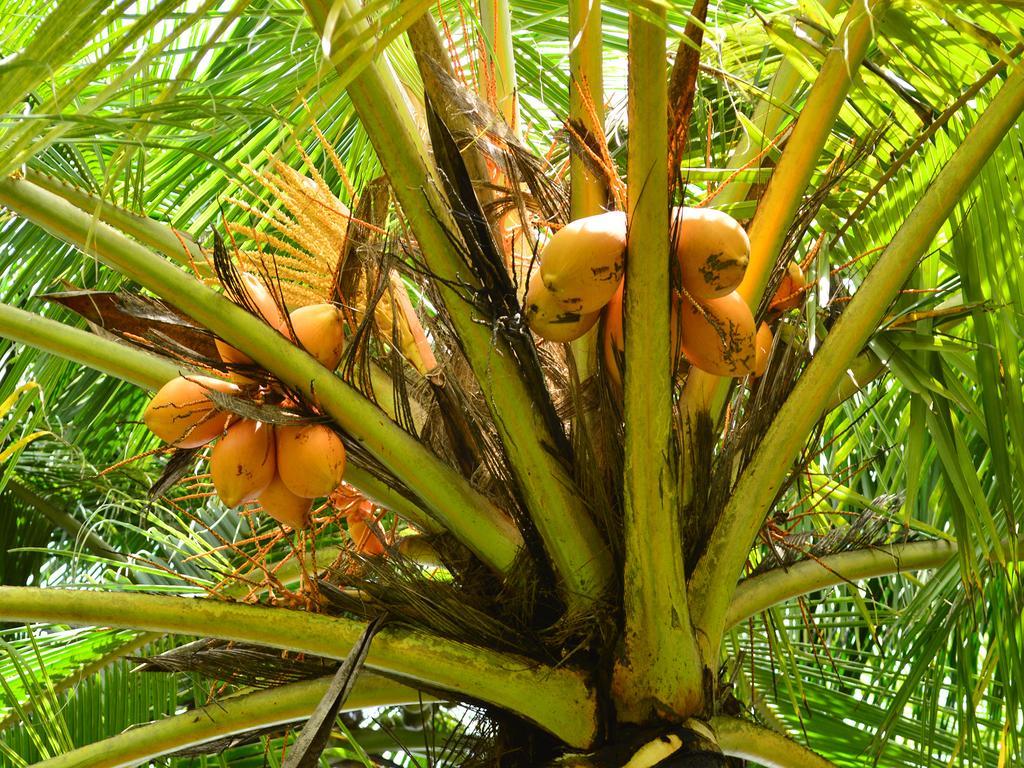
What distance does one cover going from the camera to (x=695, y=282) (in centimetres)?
124

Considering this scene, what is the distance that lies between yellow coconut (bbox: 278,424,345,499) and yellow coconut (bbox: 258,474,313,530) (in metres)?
0.06

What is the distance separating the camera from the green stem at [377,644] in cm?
126

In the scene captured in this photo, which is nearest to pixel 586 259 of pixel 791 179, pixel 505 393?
pixel 505 393

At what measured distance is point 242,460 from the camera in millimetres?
1406

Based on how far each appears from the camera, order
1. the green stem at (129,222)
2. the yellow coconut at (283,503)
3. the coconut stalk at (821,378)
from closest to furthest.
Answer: the coconut stalk at (821,378)
the yellow coconut at (283,503)
the green stem at (129,222)

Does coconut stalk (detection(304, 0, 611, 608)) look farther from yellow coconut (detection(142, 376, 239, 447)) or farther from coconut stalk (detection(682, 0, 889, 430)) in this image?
yellow coconut (detection(142, 376, 239, 447))

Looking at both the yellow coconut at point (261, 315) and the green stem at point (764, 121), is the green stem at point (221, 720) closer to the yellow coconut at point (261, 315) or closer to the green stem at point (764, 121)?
the yellow coconut at point (261, 315)

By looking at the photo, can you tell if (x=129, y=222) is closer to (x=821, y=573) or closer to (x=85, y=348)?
(x=85, y=348)

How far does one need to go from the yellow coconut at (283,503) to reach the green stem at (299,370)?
13cm

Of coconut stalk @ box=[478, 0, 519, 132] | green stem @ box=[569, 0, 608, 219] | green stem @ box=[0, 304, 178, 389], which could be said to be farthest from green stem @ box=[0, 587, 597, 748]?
coconut stalk @ box=[478, 0, 519, 132]

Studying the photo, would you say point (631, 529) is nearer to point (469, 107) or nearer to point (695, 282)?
point (695, 282)

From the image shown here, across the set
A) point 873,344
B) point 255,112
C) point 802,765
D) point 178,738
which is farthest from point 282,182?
point 802,765

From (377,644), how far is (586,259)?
547 mm

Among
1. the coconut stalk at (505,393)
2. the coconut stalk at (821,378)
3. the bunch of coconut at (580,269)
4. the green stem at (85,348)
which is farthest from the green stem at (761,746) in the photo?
the green stem at (85,348)
